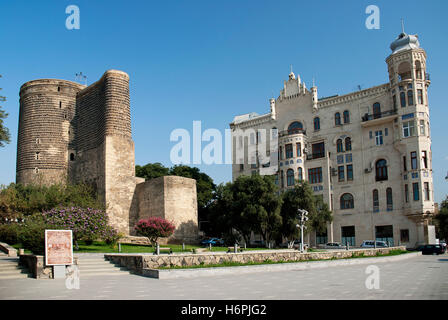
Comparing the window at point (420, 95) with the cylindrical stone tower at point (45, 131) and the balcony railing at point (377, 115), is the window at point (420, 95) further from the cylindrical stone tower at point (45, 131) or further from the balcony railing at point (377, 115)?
the cylindrical stone tower at point (45, 131)

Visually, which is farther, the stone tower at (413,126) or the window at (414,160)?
the window at (414,160)

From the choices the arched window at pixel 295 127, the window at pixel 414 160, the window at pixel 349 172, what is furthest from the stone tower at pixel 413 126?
the arched window at pixel 295 127

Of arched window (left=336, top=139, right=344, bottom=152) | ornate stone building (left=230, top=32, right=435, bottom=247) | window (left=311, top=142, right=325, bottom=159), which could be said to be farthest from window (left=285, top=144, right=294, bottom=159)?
arched window (left=336, top=139, right=344, bottom=152)

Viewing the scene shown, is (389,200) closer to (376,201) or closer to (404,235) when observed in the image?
(376,201)

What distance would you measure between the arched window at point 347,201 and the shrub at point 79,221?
1038 inches

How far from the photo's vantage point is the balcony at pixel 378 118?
38969 millimetres

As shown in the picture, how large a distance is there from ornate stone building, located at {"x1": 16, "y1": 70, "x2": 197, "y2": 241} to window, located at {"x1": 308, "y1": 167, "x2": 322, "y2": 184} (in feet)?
41.9

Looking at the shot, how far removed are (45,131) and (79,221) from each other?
22877 millimetres

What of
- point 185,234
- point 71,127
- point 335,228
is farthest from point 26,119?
point 335,228

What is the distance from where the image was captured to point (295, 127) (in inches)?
1802

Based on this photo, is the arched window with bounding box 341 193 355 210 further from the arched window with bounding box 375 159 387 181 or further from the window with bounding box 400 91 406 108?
the window with bounding box 400 91 406 108

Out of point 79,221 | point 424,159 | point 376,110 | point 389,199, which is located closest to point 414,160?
point 424,159

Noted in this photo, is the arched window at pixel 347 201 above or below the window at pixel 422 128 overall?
below

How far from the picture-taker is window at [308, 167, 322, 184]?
4291 centimetres
